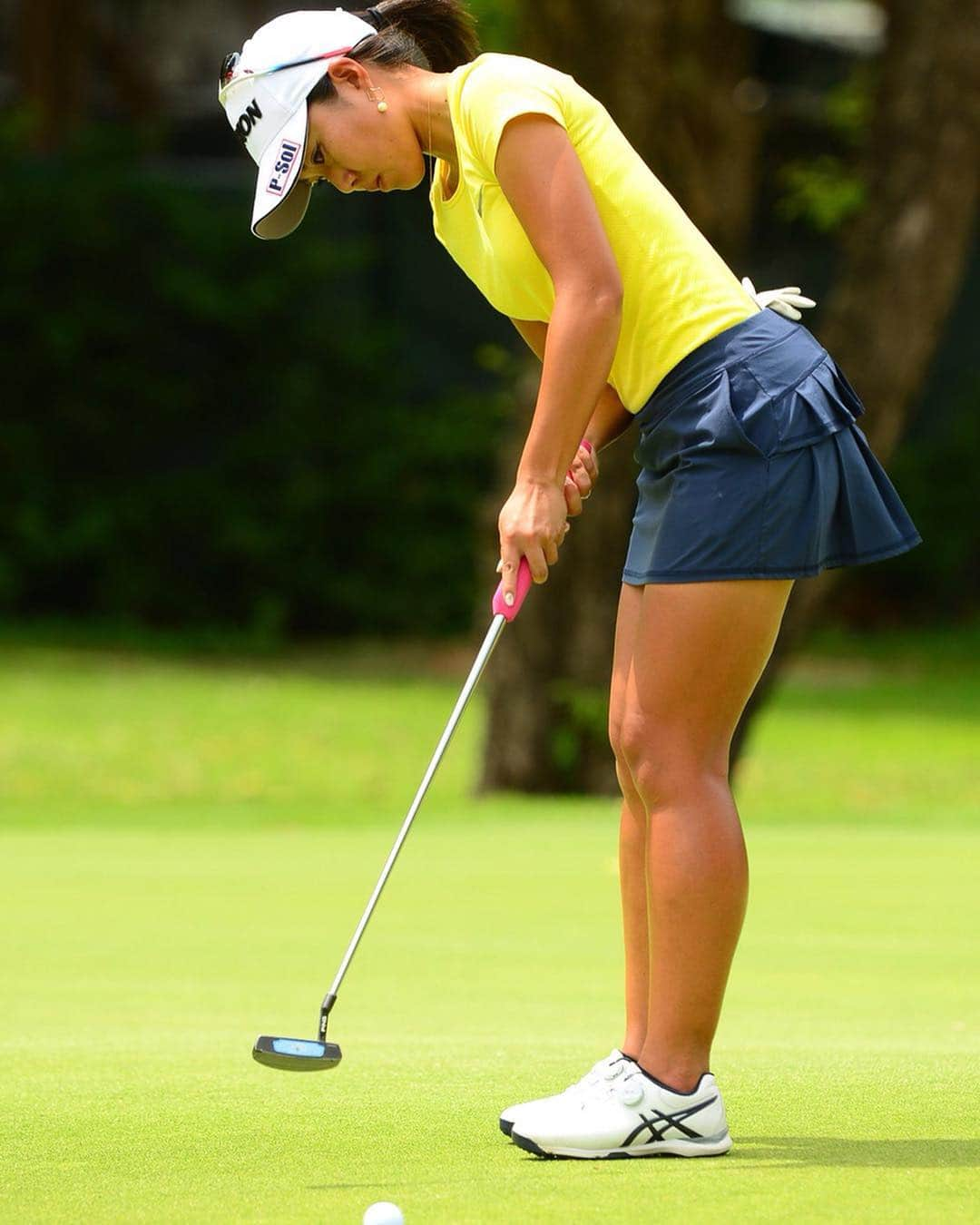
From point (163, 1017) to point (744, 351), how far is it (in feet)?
6.54

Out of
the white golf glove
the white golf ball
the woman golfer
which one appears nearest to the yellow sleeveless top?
the woman golfer

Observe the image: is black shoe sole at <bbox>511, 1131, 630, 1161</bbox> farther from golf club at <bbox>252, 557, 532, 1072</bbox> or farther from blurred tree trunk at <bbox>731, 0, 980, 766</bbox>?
blurred tree trunk at <bbox>731, 0, 980, 766</bbox>

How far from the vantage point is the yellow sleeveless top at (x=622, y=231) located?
3146 millimetres

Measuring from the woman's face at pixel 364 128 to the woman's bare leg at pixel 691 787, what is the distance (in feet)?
2.37

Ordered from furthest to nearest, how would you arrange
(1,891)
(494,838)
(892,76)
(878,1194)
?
1. (892,76)
2. (494,838)
3. (1,891)
4. (878,1194)

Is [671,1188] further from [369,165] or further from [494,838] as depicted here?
[494,838]

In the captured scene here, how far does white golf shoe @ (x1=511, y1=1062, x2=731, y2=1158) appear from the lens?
123 inches

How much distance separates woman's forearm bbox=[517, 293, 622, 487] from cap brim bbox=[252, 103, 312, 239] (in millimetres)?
461

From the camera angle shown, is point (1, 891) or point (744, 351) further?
point (1, 891)

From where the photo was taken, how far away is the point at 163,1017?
4.43 m

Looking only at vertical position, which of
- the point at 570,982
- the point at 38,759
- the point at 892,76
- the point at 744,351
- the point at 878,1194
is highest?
the point at 892,76

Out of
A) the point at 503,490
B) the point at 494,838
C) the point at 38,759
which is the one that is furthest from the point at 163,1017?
the point at 38,759

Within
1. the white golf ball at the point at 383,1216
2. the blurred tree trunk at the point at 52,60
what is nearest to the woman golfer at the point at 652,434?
the white golf ball at the point at 383,1216

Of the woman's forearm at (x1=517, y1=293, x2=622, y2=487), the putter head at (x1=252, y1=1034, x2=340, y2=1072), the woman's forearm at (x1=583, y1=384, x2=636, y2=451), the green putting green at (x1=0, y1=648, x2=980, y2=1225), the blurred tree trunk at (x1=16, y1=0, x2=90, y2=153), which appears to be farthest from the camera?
the blurred tree trunk at (x1=16, y1=0, x2=90, y2=153)
